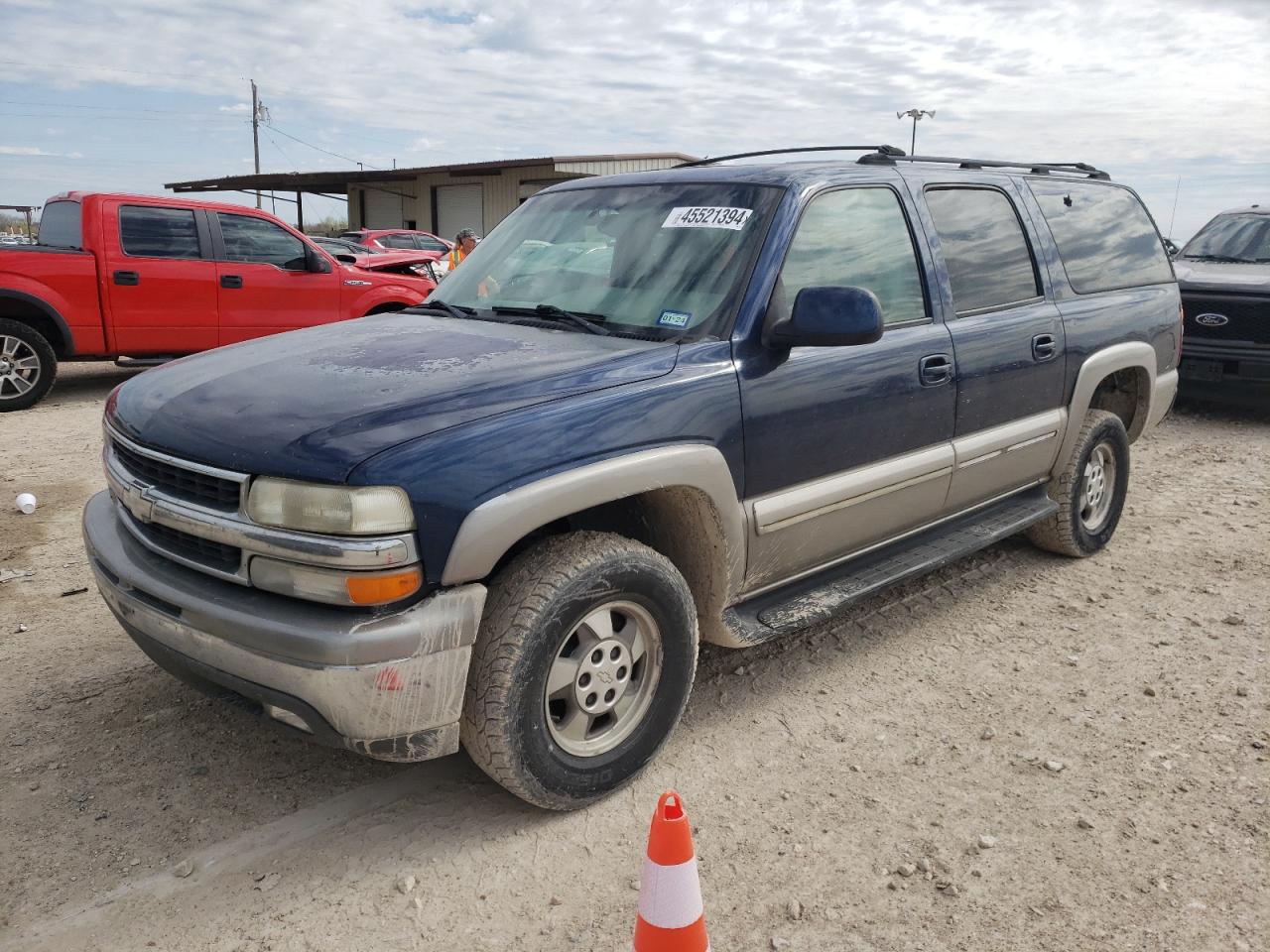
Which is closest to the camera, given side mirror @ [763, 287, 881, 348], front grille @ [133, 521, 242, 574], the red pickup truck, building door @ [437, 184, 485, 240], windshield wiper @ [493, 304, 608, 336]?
front grille @ [133, 521, 242, 574]

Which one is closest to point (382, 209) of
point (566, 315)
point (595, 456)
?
point (566, 315)

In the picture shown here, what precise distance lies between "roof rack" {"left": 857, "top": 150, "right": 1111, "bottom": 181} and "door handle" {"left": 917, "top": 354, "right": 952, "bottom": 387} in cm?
82


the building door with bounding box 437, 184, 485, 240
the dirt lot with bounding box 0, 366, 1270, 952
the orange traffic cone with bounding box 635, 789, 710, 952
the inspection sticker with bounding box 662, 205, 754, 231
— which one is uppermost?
the building door with bounding box 437, 184, 485, 240

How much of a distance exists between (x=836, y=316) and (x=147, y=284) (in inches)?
311

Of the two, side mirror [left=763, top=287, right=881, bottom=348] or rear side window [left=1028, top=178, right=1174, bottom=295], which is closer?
side mirror [left=763, top=287, right=881, bottom=348]

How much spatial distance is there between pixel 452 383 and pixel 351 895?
1.37 m

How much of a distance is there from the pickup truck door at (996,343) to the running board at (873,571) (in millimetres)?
122

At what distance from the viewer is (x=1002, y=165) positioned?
4.71m

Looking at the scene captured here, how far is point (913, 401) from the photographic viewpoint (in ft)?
12.4

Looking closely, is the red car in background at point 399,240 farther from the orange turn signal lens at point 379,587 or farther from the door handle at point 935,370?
the orange turn signal lens at point 379,587

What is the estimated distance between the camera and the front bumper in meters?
2.46

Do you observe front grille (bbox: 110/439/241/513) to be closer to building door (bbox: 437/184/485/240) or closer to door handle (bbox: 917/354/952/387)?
door handle (bbox: 917/354/952/387)

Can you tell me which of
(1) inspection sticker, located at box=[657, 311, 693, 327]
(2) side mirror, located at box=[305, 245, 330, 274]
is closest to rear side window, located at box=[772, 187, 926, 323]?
(1) inspection sticker, located at box=[657, 311, 693, 327]

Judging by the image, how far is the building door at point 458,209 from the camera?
32.1 meters
